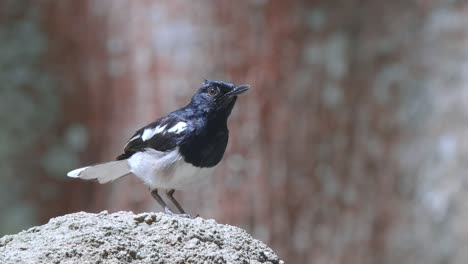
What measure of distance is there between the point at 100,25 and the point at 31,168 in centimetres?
121

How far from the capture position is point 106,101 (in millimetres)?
6590

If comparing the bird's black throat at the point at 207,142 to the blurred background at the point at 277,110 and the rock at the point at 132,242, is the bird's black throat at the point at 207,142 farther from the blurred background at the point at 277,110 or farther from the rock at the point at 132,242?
the blurred background at the point at 277,110

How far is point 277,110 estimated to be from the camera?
6.52 m

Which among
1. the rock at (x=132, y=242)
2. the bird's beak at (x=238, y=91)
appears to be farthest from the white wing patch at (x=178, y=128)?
the rock at (x=132, y=242)

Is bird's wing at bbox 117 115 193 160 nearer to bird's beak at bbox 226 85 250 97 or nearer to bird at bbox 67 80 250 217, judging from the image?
bird at bbox 67 80 250 217

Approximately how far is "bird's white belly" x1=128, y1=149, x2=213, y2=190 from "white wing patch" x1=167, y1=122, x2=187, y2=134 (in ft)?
0.32

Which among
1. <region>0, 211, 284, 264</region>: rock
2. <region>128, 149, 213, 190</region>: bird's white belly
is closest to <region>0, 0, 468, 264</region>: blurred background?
<region>128, 149, 213, 190</region>: bird's white belly

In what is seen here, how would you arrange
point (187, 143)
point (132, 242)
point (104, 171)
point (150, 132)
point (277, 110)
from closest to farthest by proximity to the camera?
point (132, 242) → point (187, 143) → point (150, 132) → point (104, 171) → point (277, 110)

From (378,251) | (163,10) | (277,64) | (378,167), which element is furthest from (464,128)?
(163,10)

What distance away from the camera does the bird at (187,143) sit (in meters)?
4.00

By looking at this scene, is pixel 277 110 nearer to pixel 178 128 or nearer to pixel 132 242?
pixel 178 128

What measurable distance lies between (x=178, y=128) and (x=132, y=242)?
1.25m

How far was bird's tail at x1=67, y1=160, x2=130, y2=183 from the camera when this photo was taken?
420 cm

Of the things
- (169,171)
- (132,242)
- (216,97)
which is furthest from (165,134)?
(132,242)
